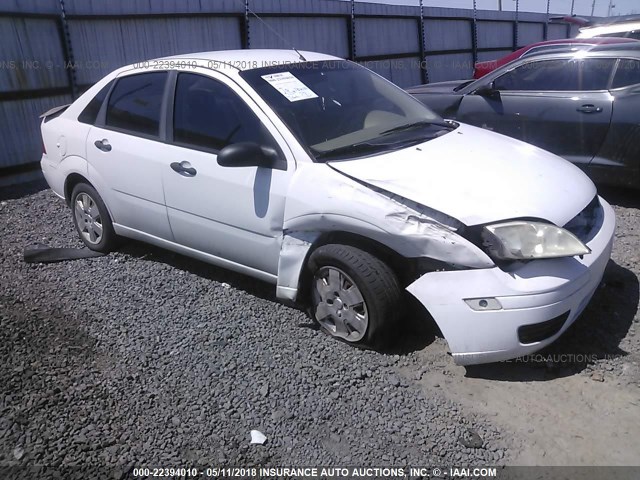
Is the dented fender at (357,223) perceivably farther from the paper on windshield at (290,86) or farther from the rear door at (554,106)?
the rear door at (554,106)

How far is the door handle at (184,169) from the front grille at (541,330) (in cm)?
224

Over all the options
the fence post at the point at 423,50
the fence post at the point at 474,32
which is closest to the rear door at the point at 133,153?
the fence post at the point at 423,50

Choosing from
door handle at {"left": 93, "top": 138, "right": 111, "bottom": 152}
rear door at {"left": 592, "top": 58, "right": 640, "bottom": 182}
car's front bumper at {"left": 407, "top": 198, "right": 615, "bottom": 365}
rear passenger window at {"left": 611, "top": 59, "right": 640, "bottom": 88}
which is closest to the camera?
car's front bumper at {"left": 407, "top": 198, "right": 615, "bottom": 365}

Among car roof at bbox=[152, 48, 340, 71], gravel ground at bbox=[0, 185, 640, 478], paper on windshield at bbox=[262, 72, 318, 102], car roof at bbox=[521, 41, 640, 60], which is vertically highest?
car roof at bbox=[152, 48, 340, 71]

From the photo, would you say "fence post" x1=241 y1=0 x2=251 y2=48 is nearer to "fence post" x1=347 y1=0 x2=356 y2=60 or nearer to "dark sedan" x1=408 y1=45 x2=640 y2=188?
"fence post" x1=347 y1=0 x2=356 y2=60

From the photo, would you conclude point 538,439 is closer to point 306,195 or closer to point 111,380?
point 306,195

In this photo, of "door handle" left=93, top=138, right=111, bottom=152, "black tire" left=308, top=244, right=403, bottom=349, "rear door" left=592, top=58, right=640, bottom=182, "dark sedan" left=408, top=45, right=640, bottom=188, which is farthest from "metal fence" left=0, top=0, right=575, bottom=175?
"rear door" left=592, top=58, right=640, bottom=182

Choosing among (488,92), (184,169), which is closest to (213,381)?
(184,169)

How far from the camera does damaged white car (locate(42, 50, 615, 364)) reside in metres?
2.96

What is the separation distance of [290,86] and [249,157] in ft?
2.25

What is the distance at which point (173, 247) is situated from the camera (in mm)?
4320

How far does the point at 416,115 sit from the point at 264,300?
5.54ft

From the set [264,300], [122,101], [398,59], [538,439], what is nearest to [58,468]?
[264,300]

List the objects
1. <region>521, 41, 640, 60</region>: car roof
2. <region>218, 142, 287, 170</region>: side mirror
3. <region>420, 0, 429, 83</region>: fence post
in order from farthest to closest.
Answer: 1. <region>420, 0, 429, 83</region>: fence post
2. <region>521, 41, 640, 60</region>: car roof
3. <region>218, 142, 287, 170</region>: side mirror
